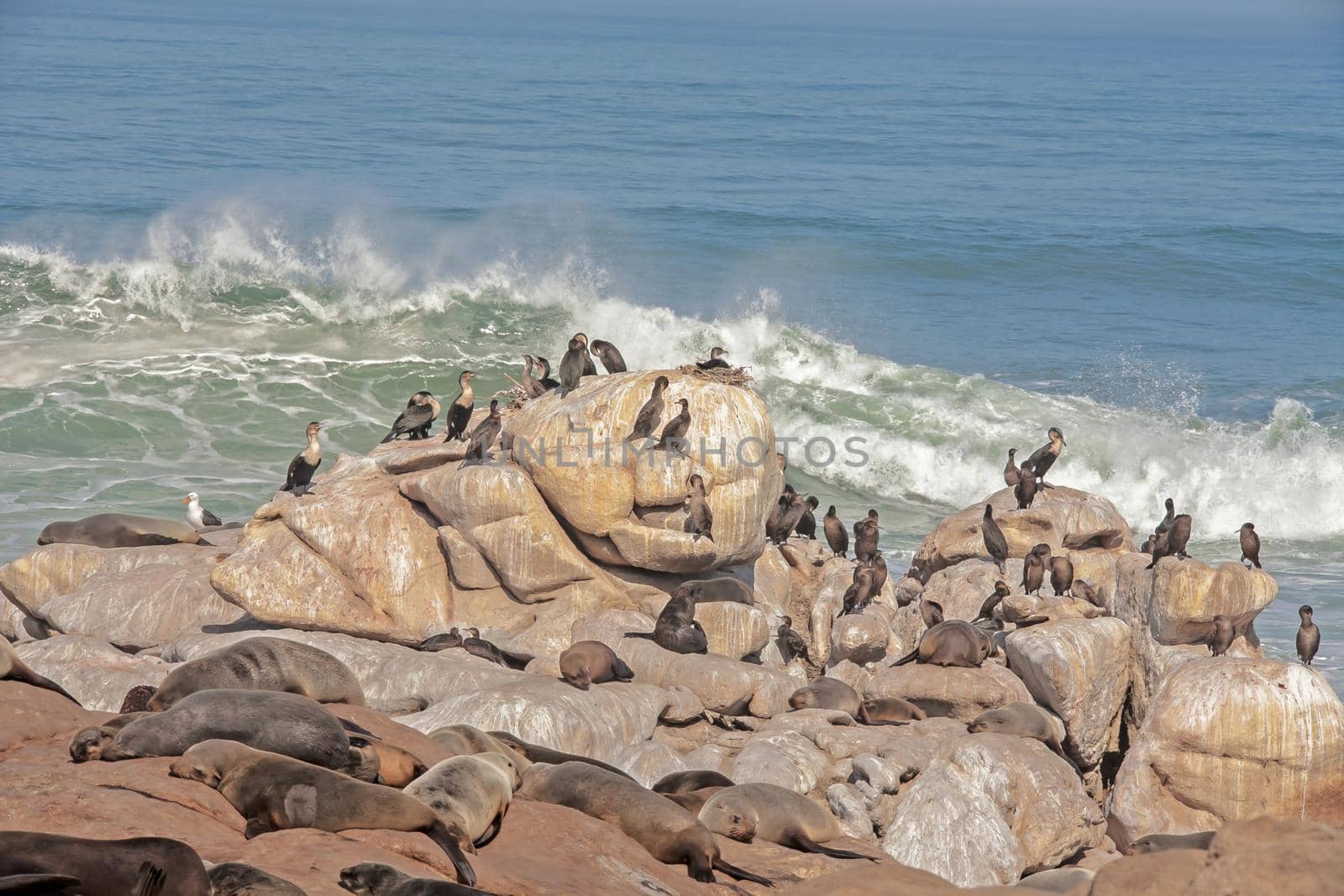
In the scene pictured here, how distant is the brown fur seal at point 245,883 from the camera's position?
5207 millimetres

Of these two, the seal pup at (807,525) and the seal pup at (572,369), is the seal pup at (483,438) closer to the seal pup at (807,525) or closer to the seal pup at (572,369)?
the seal pup at (572,369)

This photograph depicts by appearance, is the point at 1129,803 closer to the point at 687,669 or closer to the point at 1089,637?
the point at 1089,637

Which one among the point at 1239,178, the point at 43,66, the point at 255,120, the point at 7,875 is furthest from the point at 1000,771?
the point at 43,66

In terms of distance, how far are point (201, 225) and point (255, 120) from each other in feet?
66.8

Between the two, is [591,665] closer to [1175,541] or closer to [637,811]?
[637,811]

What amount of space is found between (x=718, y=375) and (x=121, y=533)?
20.8 feet

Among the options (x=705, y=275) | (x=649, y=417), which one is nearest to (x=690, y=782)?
(x=649, y=417)

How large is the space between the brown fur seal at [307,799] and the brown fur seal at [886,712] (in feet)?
19.5

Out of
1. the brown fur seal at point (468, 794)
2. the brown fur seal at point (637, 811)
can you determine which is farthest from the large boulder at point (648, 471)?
the brown fur seal at point (468, 794)

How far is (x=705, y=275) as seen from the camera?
120 ft

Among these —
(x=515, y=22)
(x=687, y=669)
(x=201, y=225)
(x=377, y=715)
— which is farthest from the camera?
(x=515, y=22)

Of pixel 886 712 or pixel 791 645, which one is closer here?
pixel 886 712

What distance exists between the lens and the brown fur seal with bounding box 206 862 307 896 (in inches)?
205

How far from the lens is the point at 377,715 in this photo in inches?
329
